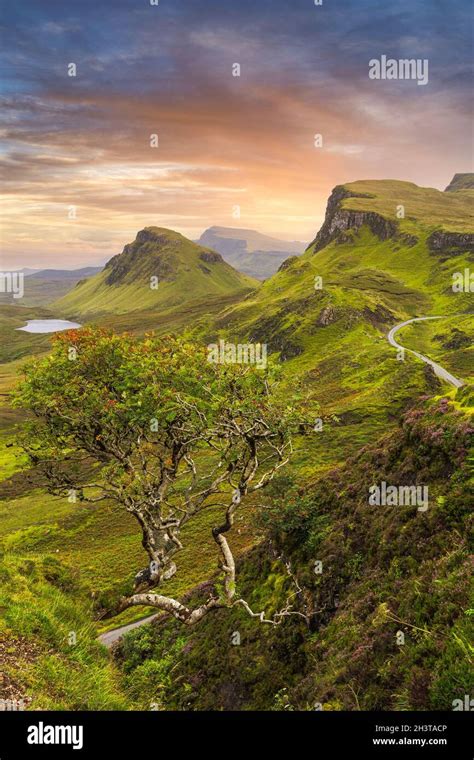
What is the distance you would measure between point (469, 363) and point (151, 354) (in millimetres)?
111998

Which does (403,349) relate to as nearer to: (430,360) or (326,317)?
(430,360)

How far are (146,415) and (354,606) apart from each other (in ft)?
37.0

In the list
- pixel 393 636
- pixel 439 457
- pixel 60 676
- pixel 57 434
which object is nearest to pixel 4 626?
pixel 60 676

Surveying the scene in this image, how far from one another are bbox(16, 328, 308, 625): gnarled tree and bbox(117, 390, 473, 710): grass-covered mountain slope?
445 cm

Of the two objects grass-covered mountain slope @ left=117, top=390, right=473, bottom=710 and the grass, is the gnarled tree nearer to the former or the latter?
the grass

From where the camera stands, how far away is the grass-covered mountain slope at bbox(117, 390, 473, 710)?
10.8 m

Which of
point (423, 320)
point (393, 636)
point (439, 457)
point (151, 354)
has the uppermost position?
point (423, 320)

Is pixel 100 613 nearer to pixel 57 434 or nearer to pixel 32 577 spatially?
pixel 32 577

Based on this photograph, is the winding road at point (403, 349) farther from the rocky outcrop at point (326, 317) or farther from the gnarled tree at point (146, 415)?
the rocky outcrop at point (326, 317)

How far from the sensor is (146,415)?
60.5 ft

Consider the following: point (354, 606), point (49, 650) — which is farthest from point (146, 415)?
point (354, 606)

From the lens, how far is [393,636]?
39.5 feet
